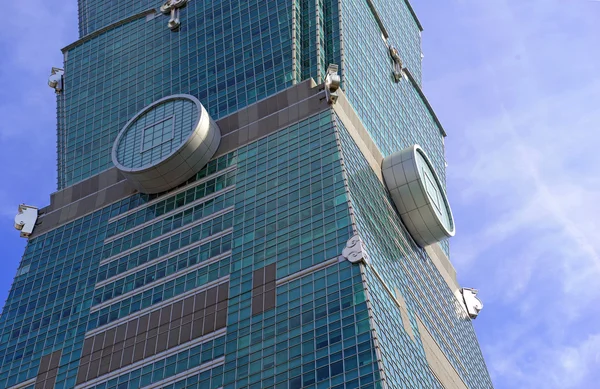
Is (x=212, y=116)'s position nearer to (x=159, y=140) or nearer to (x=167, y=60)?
(x=159, y=140)

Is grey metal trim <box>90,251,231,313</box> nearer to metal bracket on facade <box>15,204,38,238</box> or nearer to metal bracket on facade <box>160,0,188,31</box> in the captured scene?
metal bracket on facade <box>15,204,38,238</box>

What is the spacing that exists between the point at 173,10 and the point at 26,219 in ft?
117

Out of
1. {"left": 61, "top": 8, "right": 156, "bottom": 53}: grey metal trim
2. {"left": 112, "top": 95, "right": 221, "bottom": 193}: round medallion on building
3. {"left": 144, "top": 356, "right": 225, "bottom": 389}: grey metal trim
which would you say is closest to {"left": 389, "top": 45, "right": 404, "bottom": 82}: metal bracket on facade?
{"left": 61, "top": 8, "right": 156, "bottom": 53}: grey metal trim

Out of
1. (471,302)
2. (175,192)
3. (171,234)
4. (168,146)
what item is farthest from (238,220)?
(471,302)

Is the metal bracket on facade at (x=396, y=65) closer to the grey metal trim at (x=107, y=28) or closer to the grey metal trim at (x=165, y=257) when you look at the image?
the grey metal trim at (x=107, y=28)

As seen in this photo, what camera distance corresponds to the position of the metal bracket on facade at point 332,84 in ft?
370

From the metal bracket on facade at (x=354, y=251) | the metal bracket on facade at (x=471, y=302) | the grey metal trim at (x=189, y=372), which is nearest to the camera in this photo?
the grey metal trim at (x=189, y=372)

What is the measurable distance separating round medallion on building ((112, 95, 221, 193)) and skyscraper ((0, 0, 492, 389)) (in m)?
0.25

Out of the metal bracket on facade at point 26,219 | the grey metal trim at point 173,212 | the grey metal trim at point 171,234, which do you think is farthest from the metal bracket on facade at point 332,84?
the metal bracket on facade at point 26,219

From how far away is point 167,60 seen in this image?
136 meters

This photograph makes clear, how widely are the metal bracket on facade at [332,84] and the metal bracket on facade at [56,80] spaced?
155 feet

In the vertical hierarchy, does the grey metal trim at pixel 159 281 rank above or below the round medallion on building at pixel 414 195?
below

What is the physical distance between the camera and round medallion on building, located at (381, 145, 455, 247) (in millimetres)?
116750

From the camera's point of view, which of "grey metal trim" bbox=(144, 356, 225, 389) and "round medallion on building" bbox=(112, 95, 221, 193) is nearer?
"grey metal trim" bbox=(144, 356, 225, 389)
